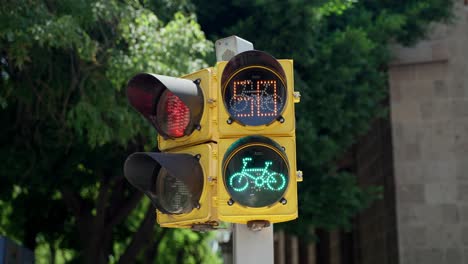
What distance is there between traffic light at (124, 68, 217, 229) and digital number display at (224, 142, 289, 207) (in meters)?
0.14

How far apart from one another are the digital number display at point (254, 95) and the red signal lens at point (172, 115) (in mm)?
306

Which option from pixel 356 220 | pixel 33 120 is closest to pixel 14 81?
pixel 33 120

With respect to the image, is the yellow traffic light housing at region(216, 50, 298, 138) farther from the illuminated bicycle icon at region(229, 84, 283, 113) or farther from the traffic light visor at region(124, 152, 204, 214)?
the traffic light visor at region(124, 152, 204, 214)

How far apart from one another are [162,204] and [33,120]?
918 cm

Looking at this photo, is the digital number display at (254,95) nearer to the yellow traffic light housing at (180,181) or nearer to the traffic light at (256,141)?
the traffic light at (256,141)

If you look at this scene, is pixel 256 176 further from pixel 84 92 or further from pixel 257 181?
pixel 84 92

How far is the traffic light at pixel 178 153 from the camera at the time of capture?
14.5 feet

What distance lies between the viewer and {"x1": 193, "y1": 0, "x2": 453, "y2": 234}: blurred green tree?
45.7ft

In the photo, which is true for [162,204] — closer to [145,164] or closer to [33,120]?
[145,164]

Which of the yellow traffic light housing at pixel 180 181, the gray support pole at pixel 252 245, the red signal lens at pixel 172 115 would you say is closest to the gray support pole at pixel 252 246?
the gray support pole at pixel 252 245

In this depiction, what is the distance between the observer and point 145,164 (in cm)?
467

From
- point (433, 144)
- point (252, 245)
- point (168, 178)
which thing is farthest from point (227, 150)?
point (433, 144)

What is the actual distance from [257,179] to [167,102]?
81 centimetres

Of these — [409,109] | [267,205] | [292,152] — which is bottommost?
[267,205]
